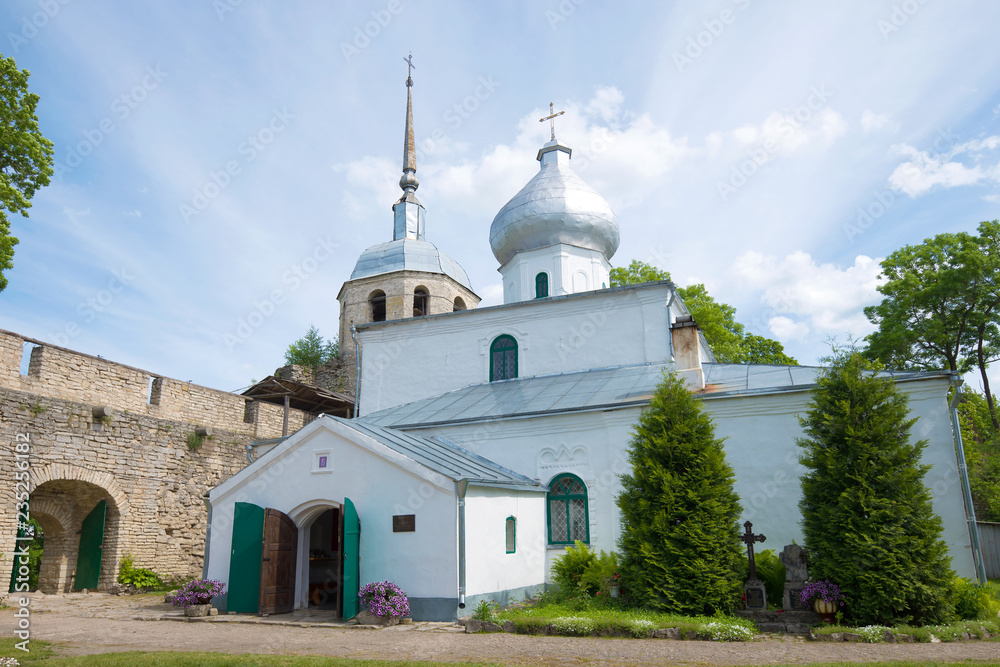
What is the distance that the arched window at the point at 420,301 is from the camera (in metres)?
29.2

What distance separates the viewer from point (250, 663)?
6434mm

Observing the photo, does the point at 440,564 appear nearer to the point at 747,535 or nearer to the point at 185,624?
the point at 185,624

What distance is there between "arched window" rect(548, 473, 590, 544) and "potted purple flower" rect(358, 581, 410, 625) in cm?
393

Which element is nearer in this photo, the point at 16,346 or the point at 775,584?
the point at 775,584

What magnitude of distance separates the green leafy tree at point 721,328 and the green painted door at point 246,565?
18723mm

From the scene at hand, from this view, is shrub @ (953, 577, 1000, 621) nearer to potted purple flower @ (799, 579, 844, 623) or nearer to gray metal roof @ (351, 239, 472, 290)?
potted purple flower @ (799, 579, 844, 623)

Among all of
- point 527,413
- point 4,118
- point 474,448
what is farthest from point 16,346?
point 527,413

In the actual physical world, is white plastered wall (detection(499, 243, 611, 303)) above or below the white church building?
above

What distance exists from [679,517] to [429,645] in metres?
4.02

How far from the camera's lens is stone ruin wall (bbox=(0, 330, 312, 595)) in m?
13.3

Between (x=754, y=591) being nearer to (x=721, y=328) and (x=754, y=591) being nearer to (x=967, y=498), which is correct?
(x=967, y=498)

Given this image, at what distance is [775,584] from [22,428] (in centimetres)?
1392

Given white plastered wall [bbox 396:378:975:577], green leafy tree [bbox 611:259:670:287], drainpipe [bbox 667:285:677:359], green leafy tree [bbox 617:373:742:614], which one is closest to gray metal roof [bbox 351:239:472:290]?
green leafy tree [bbox 611:259:670:287]

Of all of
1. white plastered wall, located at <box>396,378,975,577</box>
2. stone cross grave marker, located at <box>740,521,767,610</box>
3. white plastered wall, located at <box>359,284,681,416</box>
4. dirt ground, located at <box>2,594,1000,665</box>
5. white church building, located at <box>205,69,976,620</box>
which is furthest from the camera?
white plastered wall, located at <box>359,284,681,416</box>
